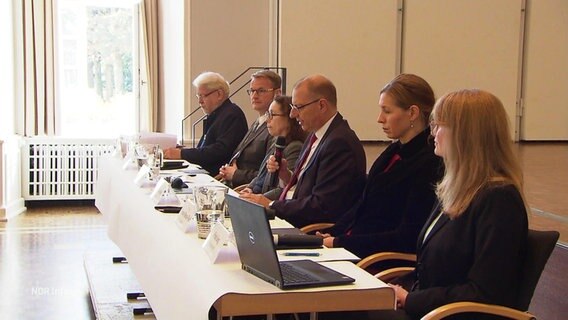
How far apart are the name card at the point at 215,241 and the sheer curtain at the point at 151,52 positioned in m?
6.35

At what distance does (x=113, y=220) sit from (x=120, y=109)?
485 cm

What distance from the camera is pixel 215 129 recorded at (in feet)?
18.7

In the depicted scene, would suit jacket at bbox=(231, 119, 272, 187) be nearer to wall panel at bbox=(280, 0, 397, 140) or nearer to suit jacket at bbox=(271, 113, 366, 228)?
suit jacket at bbox=(271, 113, 366, 228)

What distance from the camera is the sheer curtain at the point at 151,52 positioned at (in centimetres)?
859

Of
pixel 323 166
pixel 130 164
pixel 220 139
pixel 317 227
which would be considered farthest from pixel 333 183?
pixel 220 139

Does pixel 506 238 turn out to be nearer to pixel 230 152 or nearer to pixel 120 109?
pixel 230 152

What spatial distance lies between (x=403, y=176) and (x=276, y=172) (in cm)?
121

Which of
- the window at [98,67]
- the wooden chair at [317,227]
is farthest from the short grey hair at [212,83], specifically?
the window at [98,67]

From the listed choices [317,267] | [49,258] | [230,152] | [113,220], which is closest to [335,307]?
[317,267]

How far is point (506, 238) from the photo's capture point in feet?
7.43

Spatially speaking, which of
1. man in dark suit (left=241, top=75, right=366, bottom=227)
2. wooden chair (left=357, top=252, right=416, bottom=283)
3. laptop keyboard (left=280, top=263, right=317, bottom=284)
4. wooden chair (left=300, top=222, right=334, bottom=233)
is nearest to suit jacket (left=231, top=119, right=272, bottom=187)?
man in dark suit (left=241, top=75, right=366, bottom=227)

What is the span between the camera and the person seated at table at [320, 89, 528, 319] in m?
2.28

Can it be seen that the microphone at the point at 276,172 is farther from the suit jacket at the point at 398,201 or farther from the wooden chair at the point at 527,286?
the wooden chair at the point at 527,286

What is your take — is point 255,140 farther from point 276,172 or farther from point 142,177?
point 142,177
